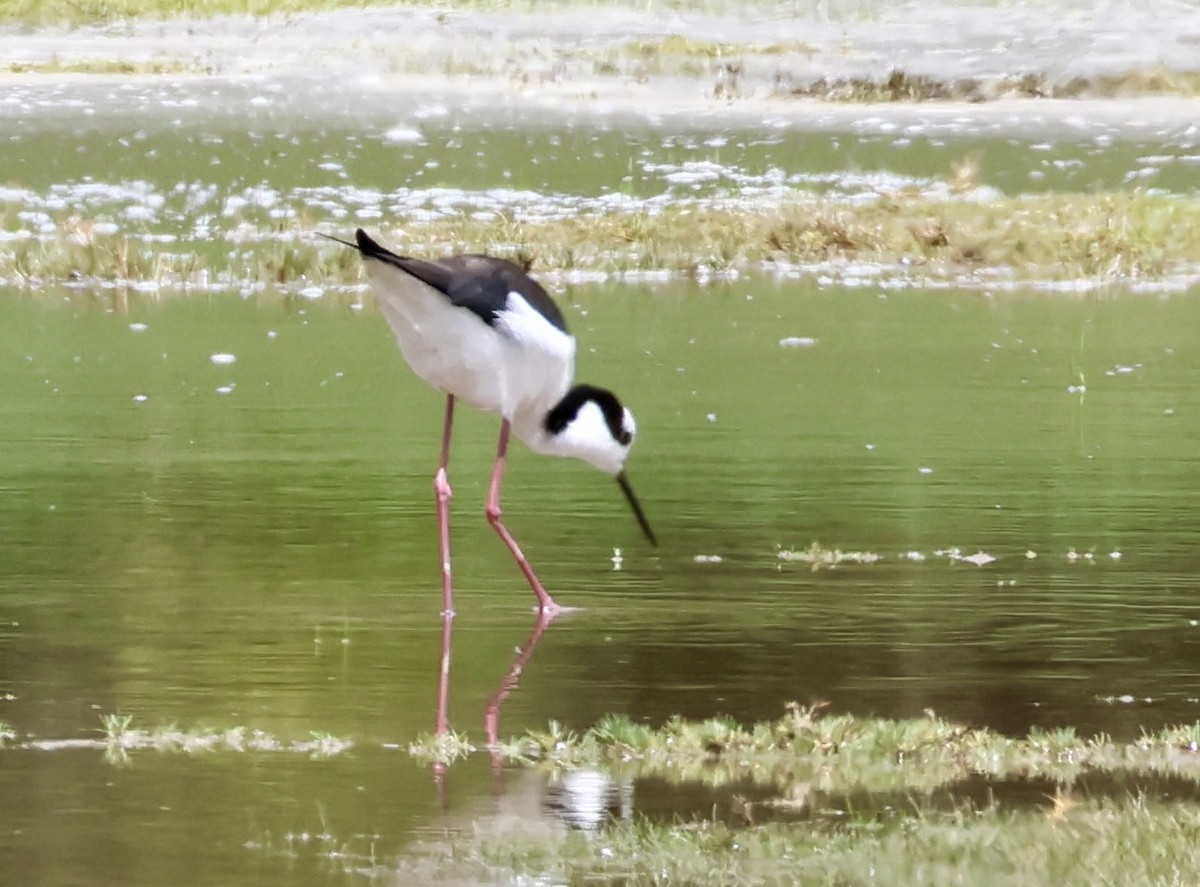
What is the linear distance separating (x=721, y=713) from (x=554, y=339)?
116 inches

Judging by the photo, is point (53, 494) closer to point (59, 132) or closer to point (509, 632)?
point (509, 632)

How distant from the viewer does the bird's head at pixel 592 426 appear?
38.3ft

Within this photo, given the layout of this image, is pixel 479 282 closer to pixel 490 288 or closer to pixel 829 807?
pixel 490 288

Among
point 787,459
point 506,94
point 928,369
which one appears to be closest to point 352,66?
point 506,94

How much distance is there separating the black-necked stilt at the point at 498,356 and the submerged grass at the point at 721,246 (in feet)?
44.3

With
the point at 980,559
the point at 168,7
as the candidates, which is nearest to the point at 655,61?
the point at 168,7

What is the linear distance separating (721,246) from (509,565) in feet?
49.9

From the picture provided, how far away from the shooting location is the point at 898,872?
685 centimetres

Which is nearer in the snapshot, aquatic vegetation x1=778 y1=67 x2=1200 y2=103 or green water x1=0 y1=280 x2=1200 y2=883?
green water x1=0 y1=280 x2=1200 y2=883

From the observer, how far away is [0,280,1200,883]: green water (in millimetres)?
7918

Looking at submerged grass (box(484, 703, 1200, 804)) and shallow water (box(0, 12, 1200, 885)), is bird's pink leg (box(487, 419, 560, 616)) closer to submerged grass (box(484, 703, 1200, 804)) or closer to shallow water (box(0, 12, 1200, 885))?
shallow water (box(0, 12, 1200, 885))

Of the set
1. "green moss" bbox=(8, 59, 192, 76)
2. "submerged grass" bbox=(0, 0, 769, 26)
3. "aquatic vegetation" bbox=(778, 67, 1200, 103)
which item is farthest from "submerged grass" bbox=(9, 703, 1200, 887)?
"submerged grass" bbox=(0, 0, 769, 26)

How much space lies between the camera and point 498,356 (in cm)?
1126

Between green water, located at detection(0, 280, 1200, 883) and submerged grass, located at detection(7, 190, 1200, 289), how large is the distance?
4517mm
